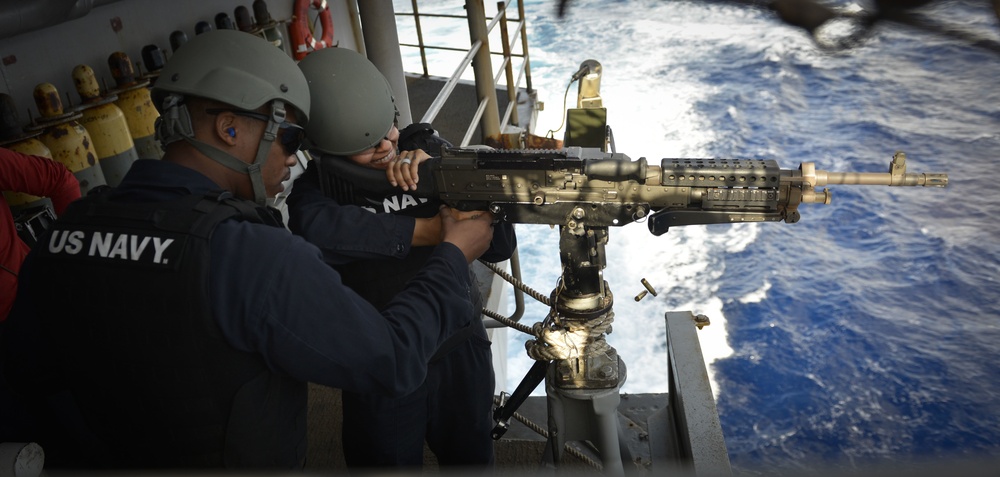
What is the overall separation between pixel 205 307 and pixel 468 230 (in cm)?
87

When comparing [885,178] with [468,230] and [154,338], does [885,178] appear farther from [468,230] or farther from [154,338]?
[154,338]

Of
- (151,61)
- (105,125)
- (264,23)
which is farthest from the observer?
(264,23)

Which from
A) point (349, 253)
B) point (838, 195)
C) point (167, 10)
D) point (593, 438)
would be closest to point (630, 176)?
point (349, 253)

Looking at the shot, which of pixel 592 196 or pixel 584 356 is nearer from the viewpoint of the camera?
pixel 592 196

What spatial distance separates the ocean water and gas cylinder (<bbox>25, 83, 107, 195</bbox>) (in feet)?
16.3

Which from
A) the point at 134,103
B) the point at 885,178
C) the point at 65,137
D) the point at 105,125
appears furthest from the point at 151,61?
the point at 885,178

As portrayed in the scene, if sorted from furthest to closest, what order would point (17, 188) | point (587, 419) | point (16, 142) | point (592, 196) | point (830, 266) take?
point (830, 266) → point (16, 142) → point (17, 188) → point (587, 419) → point (592, 196)

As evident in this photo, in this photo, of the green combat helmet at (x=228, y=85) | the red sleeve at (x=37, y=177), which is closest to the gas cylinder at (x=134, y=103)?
the red sleeve at (x=37, y=177)

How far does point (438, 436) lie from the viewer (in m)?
2.53

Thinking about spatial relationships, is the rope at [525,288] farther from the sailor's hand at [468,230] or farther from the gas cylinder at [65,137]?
the gas cylinder at [65,137]

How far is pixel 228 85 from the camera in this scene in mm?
1692

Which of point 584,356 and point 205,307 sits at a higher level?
point 205,307

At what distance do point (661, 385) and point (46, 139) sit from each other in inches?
404

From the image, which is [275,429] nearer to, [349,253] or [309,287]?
[309,287]
